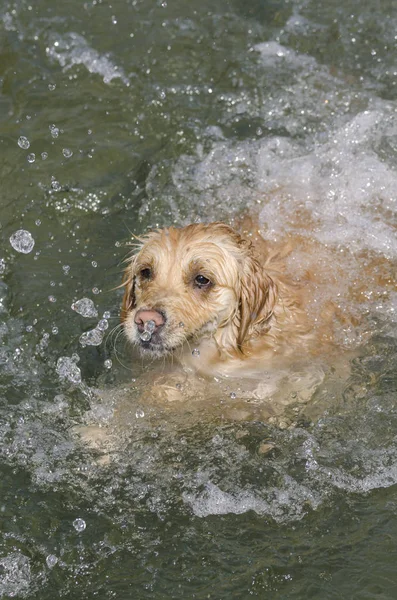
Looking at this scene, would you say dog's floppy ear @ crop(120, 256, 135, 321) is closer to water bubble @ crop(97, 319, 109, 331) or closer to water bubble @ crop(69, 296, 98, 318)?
water bubble @ crop(97, 319, 109, 331)

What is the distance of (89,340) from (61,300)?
0.54 m

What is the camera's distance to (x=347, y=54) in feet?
32.8

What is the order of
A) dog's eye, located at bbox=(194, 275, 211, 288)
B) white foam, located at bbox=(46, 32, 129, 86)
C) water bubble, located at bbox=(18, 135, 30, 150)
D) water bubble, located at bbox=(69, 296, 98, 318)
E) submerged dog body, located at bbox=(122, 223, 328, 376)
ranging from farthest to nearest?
white foam, located at bbox=(46, 32, 129, 86) < water bubble, located at bbox=(18, 135, 30, 150) < water bubble, located at bbox=(69, 296, 98, 318) < dog's eye, located at bbox=(194, 275, 211, 288) < submerged dog body, located at bbox=(122, 223, 328, 376)

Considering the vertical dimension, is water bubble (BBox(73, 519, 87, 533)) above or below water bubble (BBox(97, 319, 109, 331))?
above

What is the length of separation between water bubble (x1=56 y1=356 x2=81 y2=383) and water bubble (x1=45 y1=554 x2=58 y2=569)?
1747 millimetres

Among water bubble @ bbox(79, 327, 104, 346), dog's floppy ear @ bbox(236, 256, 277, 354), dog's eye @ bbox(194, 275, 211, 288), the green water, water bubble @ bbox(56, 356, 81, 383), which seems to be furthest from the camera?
water bubble @ bbox(79, 327, 104, 346)

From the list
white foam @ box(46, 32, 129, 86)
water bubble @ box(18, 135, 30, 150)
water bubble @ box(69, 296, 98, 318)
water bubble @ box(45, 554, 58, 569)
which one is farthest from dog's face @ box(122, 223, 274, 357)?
white foam @ box(46, 32, 129, 86)

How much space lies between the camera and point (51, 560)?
5.32m

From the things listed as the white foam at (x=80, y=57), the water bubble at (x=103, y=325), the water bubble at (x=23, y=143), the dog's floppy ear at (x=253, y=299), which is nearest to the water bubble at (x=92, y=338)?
the water bubble at (x=103, y=325)

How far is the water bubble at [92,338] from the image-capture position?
719 cm

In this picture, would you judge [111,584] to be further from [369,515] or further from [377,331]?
[377,331]

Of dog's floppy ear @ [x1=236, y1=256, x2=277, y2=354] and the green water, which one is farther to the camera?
dog's floppy ear @ [x1=236, y1=256, x2=277, y2=354]

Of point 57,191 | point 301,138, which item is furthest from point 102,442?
point 301,138

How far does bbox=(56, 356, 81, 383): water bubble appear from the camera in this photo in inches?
270
